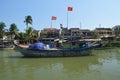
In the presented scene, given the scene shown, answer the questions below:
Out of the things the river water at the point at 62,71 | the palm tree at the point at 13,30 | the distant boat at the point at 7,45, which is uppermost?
the palm tree at the point at 13,30

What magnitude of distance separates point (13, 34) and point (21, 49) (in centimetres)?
3532

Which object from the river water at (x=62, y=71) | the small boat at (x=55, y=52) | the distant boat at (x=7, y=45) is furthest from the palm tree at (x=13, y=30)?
the river water at (x=62, y=71)

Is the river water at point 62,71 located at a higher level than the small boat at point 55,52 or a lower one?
lower

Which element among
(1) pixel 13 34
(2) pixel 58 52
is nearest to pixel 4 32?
(1) pixel 13 34

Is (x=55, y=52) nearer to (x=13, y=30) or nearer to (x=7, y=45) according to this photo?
(x=7, y=45)

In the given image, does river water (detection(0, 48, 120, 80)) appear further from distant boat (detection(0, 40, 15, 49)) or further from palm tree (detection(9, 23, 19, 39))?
palm tree (detection(9, 23, 19, 39))

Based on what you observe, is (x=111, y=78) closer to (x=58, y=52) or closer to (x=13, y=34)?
(x=58, y=52)

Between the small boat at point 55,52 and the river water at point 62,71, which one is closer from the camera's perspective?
the river water at point 62,71

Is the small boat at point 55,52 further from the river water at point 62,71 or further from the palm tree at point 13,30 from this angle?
the palm tree at point 13,30

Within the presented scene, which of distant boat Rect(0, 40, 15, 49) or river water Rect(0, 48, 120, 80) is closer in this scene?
river water Rect(0, 48, 120, 80)

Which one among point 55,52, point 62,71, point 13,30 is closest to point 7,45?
point 13,30

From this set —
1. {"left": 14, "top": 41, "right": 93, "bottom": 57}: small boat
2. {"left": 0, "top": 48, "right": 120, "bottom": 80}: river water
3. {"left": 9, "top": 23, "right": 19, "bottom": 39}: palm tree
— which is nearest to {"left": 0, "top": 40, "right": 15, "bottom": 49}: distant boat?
{"left": 9, "top": 23, "right": 19, "bottom": 39}: palm tree

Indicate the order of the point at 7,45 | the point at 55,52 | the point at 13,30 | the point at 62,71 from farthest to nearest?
the point at 13,30
the point at 7,45
the point at 55,52
the point at 62,71

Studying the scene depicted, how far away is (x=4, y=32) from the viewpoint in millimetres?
61031
